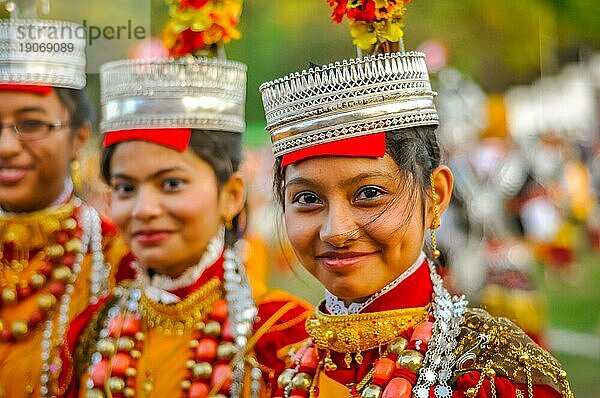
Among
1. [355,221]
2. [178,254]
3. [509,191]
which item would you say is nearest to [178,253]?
[178,254]

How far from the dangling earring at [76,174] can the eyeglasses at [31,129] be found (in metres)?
0.19

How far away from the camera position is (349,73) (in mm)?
2305

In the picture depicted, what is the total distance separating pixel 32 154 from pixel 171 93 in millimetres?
619

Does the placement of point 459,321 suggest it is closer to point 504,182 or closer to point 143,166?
point 143,166

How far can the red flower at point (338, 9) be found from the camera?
2.40 meters

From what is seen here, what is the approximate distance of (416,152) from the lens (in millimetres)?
2354

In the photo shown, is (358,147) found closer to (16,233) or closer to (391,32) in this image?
(391,32)

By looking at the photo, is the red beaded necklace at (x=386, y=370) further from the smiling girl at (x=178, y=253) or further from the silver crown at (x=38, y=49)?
the silver crown at (x=38, y=49)

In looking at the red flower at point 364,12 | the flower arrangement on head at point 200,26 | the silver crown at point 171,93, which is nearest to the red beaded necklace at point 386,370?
the red flower at point 364,12

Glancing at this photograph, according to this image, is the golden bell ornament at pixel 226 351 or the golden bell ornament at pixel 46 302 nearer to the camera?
the golden bell ornament at pixel 226 351

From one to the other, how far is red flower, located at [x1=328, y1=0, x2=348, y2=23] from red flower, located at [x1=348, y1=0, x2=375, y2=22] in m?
0.03

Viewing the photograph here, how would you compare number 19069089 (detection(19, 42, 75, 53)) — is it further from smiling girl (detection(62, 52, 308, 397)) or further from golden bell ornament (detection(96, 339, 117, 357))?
golden bell ornament (detection(96, 339, 117, 357))

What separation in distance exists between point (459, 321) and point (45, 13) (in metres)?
1.83

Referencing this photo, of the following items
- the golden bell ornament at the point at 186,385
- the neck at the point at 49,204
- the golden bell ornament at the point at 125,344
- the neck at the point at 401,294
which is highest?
the neck at the point at 49,204
